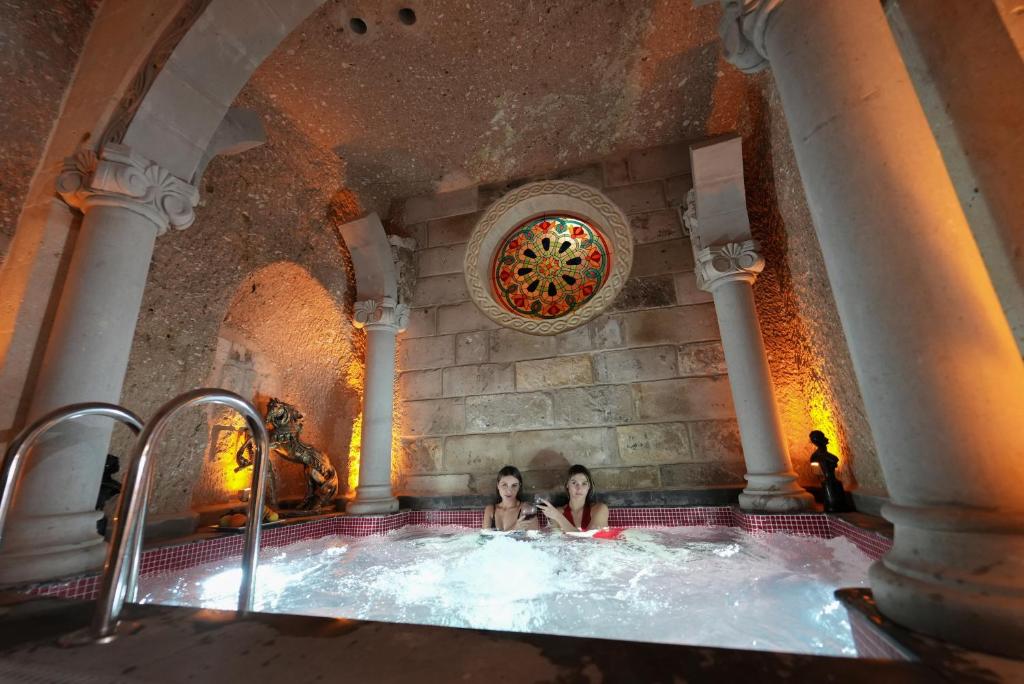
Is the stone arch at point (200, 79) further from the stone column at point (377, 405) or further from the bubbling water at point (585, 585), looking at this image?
the bubbling water at point (585, 585)

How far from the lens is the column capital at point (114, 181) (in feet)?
7.27

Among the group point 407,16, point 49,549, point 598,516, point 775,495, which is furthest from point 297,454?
point 775,495

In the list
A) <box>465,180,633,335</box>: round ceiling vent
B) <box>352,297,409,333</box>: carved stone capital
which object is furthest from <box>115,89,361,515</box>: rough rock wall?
<box>465,180,633,335</box>: round ceiling vent

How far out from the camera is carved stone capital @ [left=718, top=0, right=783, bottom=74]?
158cm

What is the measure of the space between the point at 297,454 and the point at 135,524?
3324 millimetres

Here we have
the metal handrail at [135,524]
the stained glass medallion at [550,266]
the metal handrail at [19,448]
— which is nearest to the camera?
the metal handrail at [135,524]

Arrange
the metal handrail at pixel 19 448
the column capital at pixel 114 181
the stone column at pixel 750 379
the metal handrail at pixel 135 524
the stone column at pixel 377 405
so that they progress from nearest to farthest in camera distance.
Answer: the metal handrail at pixel 135 524, the metal handrail at pixel 19 448, the column capital at pixel 114 181, the stone column at pixel 750 379, the stone column at pixel 377 405

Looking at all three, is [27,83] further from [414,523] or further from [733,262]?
[733,262]

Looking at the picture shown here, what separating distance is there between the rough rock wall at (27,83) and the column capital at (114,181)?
42 centimetres

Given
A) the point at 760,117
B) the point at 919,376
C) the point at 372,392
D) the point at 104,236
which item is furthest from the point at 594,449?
the point at 104,236

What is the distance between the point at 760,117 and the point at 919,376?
3.93 m

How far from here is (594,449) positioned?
4254 mm

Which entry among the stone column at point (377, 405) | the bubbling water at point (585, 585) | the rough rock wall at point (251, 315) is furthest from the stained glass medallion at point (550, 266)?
the bubbling water at point (585, 585)

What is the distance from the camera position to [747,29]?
1.71 m
